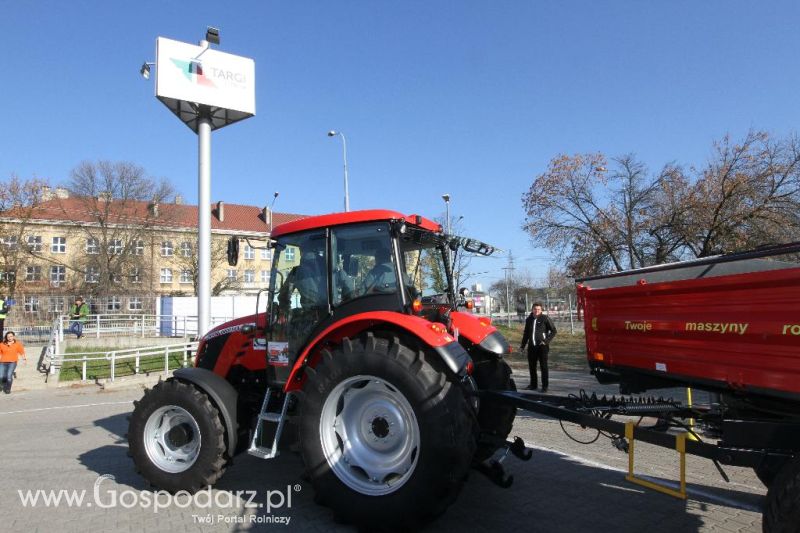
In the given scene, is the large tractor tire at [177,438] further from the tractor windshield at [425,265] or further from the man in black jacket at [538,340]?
the man in black jacket at [538,340]

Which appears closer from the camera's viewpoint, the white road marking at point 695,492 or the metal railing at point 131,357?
the white road marking at point 695,492

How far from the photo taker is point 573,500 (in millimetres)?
4254

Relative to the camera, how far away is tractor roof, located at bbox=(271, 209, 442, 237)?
4.24 metres

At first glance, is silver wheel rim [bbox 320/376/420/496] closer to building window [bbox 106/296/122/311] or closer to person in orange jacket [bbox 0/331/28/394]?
person in orange jacket [bbox 0/331/28/394]

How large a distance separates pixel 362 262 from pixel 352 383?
1057 millimetres

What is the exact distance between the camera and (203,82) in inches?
703

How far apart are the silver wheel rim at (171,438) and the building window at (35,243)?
40.3 metres

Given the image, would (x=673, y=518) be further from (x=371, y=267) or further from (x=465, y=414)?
(x=371, y=267)

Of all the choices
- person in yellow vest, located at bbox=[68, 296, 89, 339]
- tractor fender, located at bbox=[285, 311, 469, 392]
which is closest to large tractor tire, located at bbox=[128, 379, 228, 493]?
tractor fender, located at bbox=[285, 311, 469, 392]

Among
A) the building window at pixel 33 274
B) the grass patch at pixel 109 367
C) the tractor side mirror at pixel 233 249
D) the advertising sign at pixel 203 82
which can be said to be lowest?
the grass patch at pixel 109 367

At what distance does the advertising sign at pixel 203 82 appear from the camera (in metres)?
17.2


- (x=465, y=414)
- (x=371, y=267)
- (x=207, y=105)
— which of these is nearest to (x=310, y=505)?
(x=465, y=414)

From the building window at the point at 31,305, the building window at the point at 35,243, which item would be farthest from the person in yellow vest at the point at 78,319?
the building window at the point at 35,243

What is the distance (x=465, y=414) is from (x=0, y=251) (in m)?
40.3
